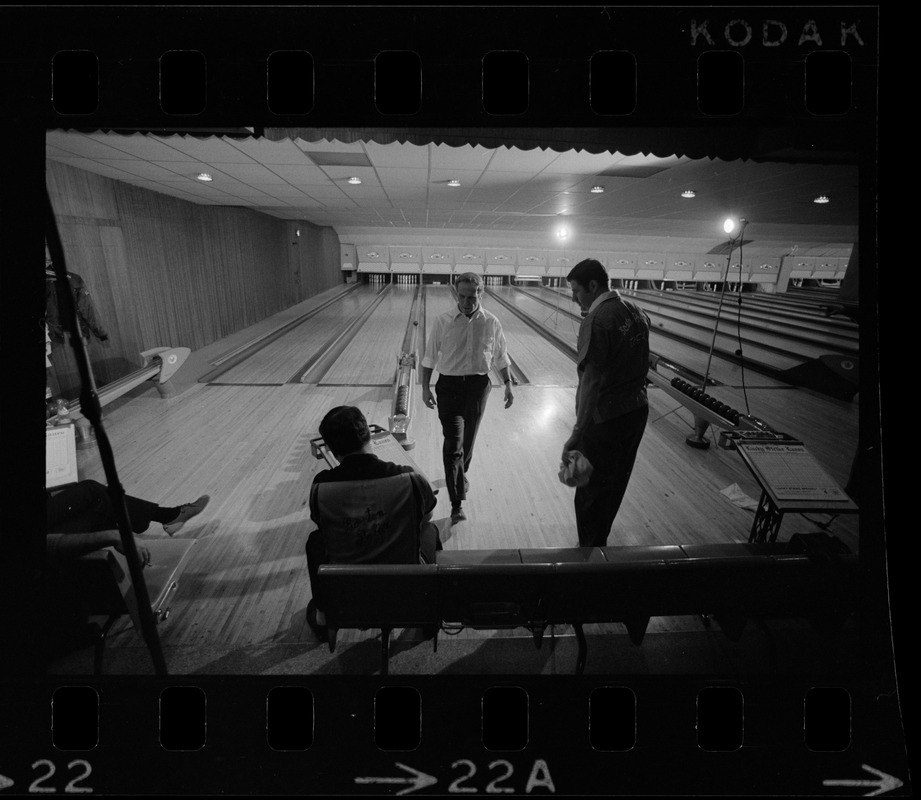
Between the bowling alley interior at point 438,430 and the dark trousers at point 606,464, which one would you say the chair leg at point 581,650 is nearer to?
the bowling alley interior at point 438,430

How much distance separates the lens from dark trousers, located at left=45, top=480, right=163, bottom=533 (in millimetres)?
1792

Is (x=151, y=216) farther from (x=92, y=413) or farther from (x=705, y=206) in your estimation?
(x=705, y=206)

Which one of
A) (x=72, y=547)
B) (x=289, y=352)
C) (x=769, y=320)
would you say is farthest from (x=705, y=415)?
(x=769, y=320)

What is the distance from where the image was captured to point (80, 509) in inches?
73.3

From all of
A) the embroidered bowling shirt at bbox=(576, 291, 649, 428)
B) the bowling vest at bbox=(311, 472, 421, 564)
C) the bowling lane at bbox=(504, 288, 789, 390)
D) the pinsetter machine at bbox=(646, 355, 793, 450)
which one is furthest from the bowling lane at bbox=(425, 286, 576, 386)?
the bowling vest at bbox=(311, 472, 421, 564)

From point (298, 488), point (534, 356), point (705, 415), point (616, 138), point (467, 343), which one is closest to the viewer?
point (616, 138)

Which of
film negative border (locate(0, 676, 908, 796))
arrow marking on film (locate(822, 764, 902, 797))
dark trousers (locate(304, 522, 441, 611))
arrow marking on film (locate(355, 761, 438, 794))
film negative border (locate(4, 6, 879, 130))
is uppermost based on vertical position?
film negative border (locate(4, 6, 879, 130))

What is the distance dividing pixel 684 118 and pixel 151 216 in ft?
17.7

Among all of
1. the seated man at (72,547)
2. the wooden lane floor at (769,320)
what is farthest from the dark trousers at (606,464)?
the wooden lane floor at (769,320)

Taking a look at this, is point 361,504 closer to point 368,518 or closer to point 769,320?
point 368,518

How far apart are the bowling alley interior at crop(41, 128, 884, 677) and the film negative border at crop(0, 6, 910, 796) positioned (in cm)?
19

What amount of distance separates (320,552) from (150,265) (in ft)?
15.9

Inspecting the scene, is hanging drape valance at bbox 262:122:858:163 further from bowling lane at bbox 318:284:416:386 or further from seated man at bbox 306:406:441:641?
bowling lane at bbox 318:284:416:386

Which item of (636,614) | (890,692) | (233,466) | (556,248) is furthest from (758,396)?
(556,248)
